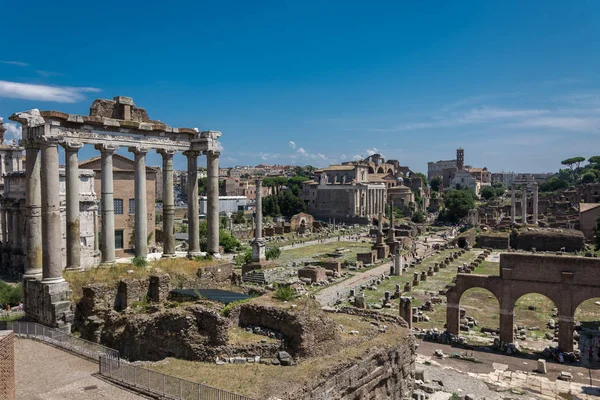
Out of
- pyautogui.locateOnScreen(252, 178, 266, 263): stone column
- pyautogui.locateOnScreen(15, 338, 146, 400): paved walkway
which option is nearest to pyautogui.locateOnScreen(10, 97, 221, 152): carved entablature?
pyautogui.locateOnScreen(15, 338, 146, 400): paved walkway

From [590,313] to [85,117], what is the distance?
30.9 m

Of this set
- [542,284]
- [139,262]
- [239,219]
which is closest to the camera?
[139,262]

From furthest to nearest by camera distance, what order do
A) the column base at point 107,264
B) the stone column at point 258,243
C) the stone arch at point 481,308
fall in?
the stone column at point 258,243 < the stone arch at point 481,308 < the column base at point 107,264

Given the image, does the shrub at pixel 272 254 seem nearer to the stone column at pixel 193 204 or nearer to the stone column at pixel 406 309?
the stone column at pixel 406 309

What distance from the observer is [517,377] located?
1959 centimetres

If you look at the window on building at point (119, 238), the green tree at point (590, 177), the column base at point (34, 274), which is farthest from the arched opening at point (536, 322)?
the green tree at point (590, 177)

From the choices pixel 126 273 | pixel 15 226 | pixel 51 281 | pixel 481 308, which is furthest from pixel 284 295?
pixel 15 226

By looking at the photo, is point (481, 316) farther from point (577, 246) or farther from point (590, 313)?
point (577, 246)

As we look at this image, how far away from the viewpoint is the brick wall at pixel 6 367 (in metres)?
8.98

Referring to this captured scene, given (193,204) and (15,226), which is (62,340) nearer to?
(193,204)

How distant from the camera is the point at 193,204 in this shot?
23.3 m

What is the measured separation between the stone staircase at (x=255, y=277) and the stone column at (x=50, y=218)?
2227cm

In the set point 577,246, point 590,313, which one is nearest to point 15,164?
point 590,313

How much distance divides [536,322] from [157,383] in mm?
24643
